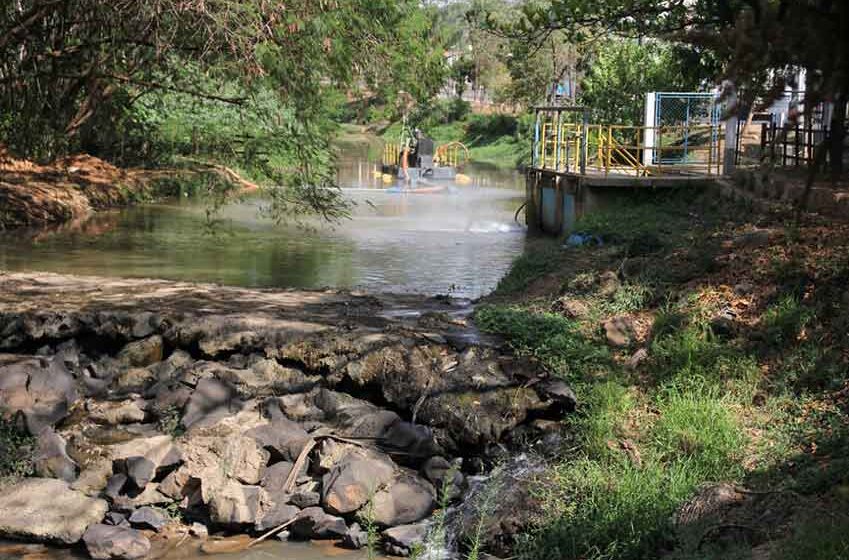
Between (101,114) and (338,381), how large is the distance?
1009 cm

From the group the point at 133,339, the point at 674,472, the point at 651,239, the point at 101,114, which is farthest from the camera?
the point at 101,114

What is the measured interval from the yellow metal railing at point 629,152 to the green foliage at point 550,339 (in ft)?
25.7

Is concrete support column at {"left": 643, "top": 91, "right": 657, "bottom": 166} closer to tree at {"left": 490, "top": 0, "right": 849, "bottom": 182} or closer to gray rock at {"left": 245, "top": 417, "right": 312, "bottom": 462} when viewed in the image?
gray rock at {"left": 245, "top": 417, "right": 312, "bottom": 462}

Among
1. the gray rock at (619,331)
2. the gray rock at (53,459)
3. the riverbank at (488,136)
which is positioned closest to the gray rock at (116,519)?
the gray rock at (53,459)

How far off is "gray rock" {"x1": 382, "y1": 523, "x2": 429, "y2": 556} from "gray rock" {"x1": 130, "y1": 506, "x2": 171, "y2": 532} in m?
1.80

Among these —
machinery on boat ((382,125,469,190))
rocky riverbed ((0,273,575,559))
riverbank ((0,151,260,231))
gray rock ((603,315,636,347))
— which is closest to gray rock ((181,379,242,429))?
rocky riverbed ((0,273,575,559))

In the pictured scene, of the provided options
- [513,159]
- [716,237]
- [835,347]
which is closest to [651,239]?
[716,237]

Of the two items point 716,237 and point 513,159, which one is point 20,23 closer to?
point 716,237

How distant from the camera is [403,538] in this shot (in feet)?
27.3

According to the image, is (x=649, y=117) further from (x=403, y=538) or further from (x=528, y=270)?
(x=403, y=538)

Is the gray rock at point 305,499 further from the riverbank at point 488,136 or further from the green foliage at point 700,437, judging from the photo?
the riverbank at point 488,136

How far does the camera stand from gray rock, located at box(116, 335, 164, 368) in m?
11.6

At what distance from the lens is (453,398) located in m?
10.3

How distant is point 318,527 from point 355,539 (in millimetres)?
333
